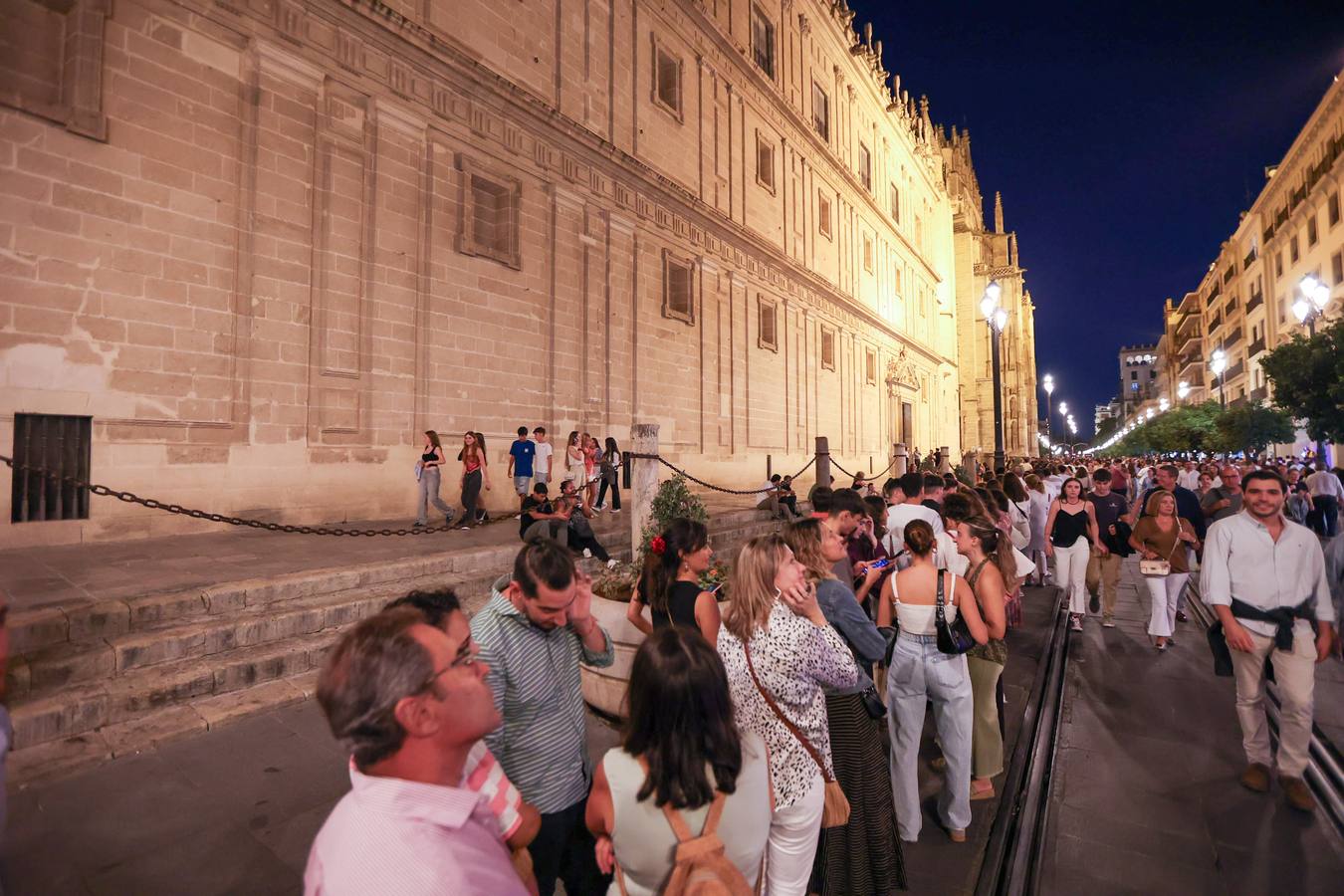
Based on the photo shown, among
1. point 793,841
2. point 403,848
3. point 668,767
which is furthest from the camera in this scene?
point 793,841

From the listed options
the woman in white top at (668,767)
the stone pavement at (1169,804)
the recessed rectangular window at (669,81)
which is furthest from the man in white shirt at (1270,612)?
the recessed rectangular window at (669,81)

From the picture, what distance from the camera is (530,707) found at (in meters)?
2.21

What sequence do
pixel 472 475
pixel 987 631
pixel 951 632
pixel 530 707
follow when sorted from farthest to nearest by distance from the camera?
pixel 472 475 → pixel 987 631 → pixel 951 632 → pixel 530 707

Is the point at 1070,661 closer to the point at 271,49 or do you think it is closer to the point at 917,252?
the point at 271,49

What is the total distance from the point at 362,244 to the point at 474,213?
248cm

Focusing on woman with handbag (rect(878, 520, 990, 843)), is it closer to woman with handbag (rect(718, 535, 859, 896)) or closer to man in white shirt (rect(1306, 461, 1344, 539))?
woman with handbag (rect(718, 535, 859, 896))

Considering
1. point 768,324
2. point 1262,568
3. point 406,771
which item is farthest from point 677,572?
point 768,324

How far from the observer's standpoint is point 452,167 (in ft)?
36.6

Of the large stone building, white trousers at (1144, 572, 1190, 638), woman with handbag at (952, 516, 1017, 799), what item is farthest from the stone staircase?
white trousers at (1144, 572, 1190, 638)

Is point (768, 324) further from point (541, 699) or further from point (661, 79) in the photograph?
point (541, 699)

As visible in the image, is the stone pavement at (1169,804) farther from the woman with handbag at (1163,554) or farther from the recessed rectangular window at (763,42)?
the recessed rectangular window at (763,42)

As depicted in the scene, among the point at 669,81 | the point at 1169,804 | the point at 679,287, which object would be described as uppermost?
the point at 669,81

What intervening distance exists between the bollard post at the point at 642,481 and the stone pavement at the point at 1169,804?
4217 millimetres

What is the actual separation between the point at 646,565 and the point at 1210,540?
3685 mm
